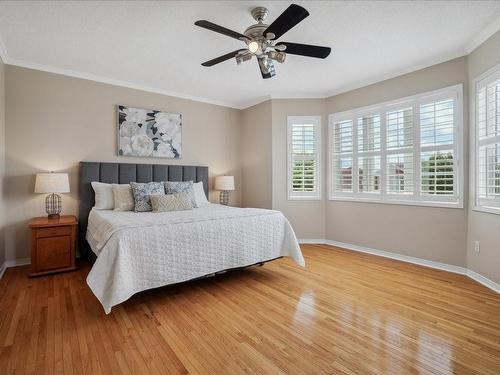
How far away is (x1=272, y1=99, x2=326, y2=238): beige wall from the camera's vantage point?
15.8 feet

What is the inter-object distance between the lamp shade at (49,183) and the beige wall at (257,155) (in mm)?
2997

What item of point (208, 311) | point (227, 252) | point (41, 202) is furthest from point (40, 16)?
point (208, 311)

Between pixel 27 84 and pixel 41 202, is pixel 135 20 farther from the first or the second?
pixel 41 202

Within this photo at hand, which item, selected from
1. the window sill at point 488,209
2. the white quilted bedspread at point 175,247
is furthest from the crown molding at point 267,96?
the white quilted bedspread at point 175,247

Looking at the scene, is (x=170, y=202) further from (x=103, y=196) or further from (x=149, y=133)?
(x=149, y=133)

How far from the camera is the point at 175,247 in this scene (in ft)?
8.32

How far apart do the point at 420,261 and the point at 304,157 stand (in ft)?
7.62

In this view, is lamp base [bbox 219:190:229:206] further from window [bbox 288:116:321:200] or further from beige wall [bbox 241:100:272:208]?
window [bbox 288:116:321:200]

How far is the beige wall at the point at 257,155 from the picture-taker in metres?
4.91

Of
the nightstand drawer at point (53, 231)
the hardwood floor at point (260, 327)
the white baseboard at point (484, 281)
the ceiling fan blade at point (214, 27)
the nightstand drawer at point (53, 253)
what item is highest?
the ceiling fan blade at point (214, 27)

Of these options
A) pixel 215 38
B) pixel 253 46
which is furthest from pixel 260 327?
pixel 215 38

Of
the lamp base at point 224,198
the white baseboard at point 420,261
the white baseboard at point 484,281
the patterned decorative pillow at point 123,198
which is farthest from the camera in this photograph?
the lamp base at point 224,198

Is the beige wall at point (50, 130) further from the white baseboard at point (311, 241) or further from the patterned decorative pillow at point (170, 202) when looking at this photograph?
the white baseboard at point (311, 241)

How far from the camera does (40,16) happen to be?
2498mm
